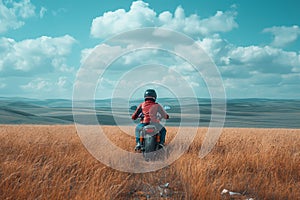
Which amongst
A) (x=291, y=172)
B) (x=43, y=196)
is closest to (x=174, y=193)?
(x=43, y=196)

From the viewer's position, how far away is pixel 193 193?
4.57m

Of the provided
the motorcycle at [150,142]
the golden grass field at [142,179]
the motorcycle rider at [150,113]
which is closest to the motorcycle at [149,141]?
the motorcycle at [150,142]

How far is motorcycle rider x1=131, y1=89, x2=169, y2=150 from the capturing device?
300 inches

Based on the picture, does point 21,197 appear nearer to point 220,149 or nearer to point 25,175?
Answer: point 25,175

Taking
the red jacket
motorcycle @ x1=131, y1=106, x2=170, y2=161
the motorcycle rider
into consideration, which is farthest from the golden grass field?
the red jacket

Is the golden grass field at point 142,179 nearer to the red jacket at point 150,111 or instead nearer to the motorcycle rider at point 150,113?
the motorcycle rider at point 150,113

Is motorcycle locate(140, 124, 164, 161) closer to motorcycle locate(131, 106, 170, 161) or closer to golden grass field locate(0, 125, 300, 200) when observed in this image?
motorcycle locate(131, 106, 170, 161)

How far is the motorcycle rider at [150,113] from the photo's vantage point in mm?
7629

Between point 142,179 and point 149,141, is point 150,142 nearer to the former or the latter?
point 149,141

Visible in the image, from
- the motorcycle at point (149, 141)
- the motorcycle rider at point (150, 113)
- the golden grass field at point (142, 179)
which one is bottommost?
the golden grass field at point (142, 179)

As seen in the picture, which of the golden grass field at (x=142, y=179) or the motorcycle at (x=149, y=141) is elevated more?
the motorcycle at (x=149, y=141)

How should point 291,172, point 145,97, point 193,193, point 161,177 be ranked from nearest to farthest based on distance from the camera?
point 193,193 → point 161,177 → point 291,172 → point 145,97

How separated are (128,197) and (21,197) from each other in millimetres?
1741

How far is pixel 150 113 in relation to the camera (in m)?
7.60
